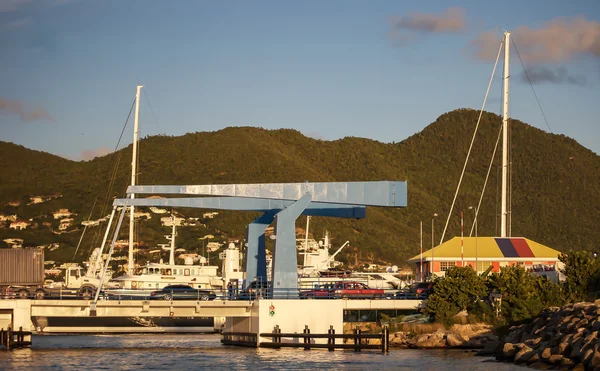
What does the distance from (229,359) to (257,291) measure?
21.9ft

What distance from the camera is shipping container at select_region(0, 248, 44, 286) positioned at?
66.2 metres

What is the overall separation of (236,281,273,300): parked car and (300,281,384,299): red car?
2.42 m

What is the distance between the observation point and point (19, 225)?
134000 mm

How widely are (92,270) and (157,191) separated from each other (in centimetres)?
3650

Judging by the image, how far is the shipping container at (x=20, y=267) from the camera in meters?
66.2

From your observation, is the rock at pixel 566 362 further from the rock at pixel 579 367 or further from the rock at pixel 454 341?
the rock at pixel 454 341

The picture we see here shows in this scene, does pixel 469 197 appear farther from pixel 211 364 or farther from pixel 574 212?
pixel 211 364

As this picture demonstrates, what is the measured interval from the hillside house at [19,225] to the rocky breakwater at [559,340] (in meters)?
91.8

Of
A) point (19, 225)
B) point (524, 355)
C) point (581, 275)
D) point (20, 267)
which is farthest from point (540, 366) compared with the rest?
point (19, 225)

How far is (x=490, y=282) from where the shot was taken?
6012cm

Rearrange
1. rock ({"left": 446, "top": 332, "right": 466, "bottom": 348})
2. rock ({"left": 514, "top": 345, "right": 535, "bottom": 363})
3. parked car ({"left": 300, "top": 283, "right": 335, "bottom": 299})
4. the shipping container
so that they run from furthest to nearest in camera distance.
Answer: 1. the shipping container
2. parked car ({"left": 300, "top": 283, "right": 335, "bottom": 299})
3. rock ({"left": 446, "top": 332, "right": 466, "bottom": 348})
4. rock ({"left": 514, "top": 345, "right": 535, "bottom": 363})

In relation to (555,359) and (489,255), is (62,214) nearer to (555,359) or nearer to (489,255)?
(489,255)

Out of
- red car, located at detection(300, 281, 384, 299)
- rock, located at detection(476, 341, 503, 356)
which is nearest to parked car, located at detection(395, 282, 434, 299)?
red car, located at detection(300, 281, 384, 299)

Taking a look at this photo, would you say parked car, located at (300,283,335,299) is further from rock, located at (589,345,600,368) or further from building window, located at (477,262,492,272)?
rock, located at (589,345,600,368)
